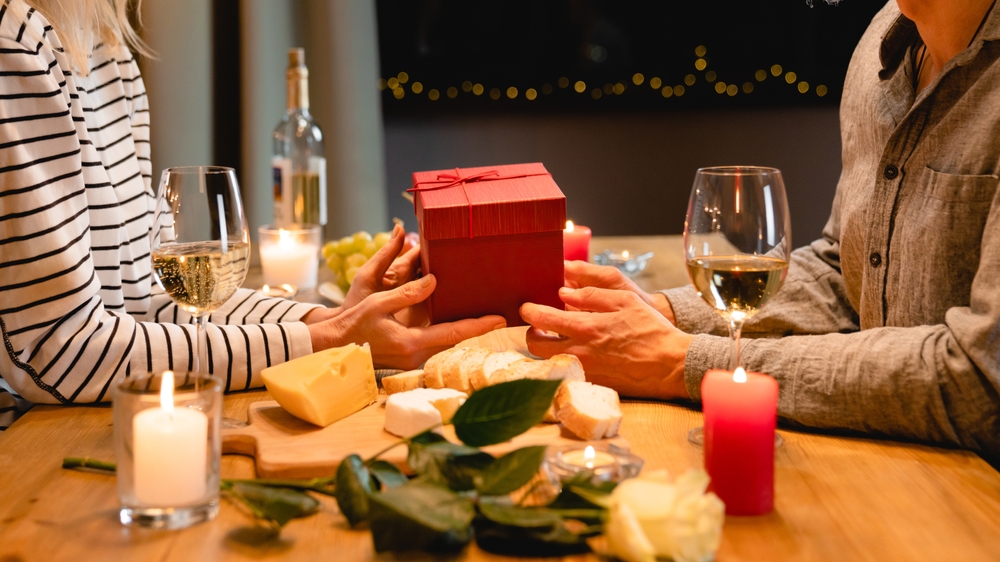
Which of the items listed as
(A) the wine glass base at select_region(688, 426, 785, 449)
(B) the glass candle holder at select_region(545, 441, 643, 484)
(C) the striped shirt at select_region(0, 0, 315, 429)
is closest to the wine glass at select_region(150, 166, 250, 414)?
(C) the striped shirt at select_region(0, 0, 315, 429)

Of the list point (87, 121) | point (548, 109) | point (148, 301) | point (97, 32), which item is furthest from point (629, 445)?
point (548, 109)

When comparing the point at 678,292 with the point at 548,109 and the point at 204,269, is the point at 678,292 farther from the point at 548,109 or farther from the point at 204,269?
A: the point at 548,109

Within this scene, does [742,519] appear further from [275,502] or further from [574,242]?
[574,242]

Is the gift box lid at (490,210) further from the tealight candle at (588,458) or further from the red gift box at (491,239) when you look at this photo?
the tealight candle at (588,458)

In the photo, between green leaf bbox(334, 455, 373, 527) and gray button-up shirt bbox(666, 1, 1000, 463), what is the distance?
1.52 ft

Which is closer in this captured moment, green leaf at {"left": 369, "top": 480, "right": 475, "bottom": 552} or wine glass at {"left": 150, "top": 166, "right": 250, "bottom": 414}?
green leaf at {"left": 369, "top": 480, "right": 475, "bottom": 552}

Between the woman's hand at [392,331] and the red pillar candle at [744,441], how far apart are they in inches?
17.6

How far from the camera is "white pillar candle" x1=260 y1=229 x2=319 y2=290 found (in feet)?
5.54

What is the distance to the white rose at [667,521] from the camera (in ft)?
1.98

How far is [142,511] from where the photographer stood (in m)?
0.70

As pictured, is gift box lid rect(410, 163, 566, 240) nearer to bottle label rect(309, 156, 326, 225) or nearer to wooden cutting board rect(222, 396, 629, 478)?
wooden cutting board rect(222, 396, 629, 478)

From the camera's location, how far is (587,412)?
0.86m

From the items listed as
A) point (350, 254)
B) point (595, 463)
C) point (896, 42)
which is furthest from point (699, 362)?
point (350, 254)

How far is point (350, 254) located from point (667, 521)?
4.04ft
